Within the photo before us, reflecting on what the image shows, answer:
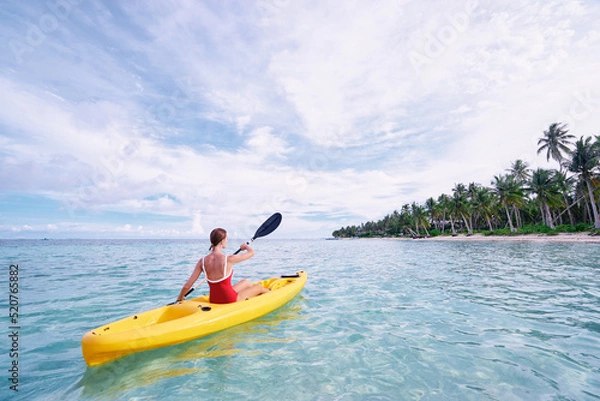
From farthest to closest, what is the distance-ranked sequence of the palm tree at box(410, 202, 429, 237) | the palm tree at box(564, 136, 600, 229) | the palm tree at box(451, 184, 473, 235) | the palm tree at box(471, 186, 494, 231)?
the palm tree at box(410, 202, 429, 237) → the palm tree at box(451, 184, 473, 235) → the palm tree at box(471, 186, 494, 231) → the palm tree at box(564, 136, 600, 229)

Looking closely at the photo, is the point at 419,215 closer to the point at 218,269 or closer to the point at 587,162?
the point at 587,162

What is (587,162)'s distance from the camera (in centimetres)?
2888

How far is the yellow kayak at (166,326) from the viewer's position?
354cm

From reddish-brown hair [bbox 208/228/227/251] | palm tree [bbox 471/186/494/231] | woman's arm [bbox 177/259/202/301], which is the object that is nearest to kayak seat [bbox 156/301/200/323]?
woman's arm [bbox 177/259/202/301]

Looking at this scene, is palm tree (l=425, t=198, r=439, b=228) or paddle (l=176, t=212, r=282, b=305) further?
palm tree (l=425, t=198, r=439, b=228)

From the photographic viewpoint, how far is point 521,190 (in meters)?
38.8

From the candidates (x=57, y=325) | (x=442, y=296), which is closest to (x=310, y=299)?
(x=442, y=296)

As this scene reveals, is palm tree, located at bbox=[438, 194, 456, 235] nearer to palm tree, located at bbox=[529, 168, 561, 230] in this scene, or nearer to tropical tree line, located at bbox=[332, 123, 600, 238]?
tropical tree line, located at bbox=[332, 123, 600, 238]

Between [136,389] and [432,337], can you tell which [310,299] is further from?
[136,389]

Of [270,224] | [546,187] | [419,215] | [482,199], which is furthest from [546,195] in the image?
[270,224]

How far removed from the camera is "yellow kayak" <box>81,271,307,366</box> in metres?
3.54

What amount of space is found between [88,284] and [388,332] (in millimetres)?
10133

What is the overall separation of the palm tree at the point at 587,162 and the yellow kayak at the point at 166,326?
38.5 meters

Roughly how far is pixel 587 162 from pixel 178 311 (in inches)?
1598
